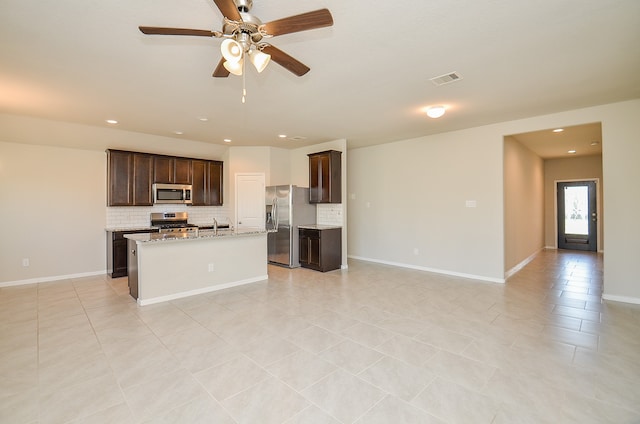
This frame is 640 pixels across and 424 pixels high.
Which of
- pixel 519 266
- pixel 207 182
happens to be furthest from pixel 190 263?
pixel 519 266

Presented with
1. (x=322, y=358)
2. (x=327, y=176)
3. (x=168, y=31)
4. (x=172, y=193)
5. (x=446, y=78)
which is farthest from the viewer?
(x=172, y=193)

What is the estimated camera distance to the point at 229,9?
175 centimetres

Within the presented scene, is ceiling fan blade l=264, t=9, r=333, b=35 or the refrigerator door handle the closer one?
ceiling fan blade l=264, t=9, r=333, b=35

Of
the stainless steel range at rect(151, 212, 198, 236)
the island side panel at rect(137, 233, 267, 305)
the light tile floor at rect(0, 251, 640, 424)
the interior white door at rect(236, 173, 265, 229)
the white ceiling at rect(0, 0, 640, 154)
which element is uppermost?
the white ceiling at rect(0, 0, 640, 154)

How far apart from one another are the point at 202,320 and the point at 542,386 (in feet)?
10.6

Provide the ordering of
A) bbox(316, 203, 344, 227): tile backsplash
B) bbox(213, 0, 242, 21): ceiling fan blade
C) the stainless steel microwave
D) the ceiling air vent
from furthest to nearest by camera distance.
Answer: bbox(316, 203, 344, 227): tile backsplash
the stainless steel microwave
the ceiling air vent
bbox(213, 0, 242, 21): ceiling fan blade

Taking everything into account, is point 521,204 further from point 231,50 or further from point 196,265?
point 231,50

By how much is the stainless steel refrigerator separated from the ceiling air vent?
12.0 ft

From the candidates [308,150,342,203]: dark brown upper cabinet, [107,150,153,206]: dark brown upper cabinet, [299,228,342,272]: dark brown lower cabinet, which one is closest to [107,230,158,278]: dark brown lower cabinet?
[107,150,153,206]: dark brown upper cabinet

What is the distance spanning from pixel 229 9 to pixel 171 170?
5405mm

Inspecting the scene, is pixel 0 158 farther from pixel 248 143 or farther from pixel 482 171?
pixel 482 171

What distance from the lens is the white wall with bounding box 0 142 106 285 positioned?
509cm

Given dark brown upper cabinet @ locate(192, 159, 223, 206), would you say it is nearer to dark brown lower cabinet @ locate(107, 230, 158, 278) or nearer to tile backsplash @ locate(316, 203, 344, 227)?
dark brown lower cabinet @ locate(107, 230, 158, 278)

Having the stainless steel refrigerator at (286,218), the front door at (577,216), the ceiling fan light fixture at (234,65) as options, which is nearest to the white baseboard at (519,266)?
the front door at (577,216)
